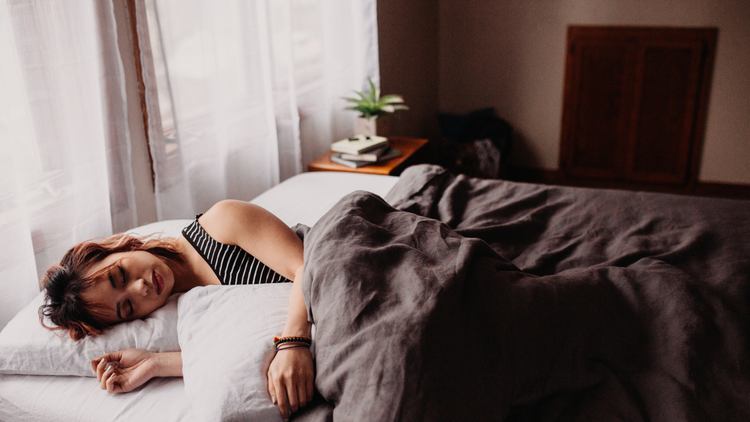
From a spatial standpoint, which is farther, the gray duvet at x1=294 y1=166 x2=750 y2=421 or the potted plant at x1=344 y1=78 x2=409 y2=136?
the potted plant at x1=344 y1=78 x2=409 y2=136

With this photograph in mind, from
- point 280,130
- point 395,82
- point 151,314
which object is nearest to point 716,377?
point 151,314

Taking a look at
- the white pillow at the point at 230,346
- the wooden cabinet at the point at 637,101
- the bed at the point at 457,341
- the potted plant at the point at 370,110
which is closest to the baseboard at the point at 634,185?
the wooden cabinet at the point at 637,101

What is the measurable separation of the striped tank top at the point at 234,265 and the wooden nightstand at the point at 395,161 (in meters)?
1.06

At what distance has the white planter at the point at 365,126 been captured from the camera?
2.53 meters

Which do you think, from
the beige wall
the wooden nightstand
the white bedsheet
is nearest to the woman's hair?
the white bedsheet

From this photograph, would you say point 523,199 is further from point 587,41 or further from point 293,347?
point 587,41

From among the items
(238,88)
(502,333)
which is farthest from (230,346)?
(238,88)

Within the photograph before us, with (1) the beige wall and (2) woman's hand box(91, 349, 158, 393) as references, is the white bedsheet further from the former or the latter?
(1) the beige wall

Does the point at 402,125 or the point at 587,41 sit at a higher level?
the point at 587,41

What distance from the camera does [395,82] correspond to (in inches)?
125

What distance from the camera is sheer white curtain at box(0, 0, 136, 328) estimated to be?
1.29m

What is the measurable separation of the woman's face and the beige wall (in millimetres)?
2860

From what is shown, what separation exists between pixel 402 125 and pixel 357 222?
226 centimetres

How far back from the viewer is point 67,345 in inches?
43.8
